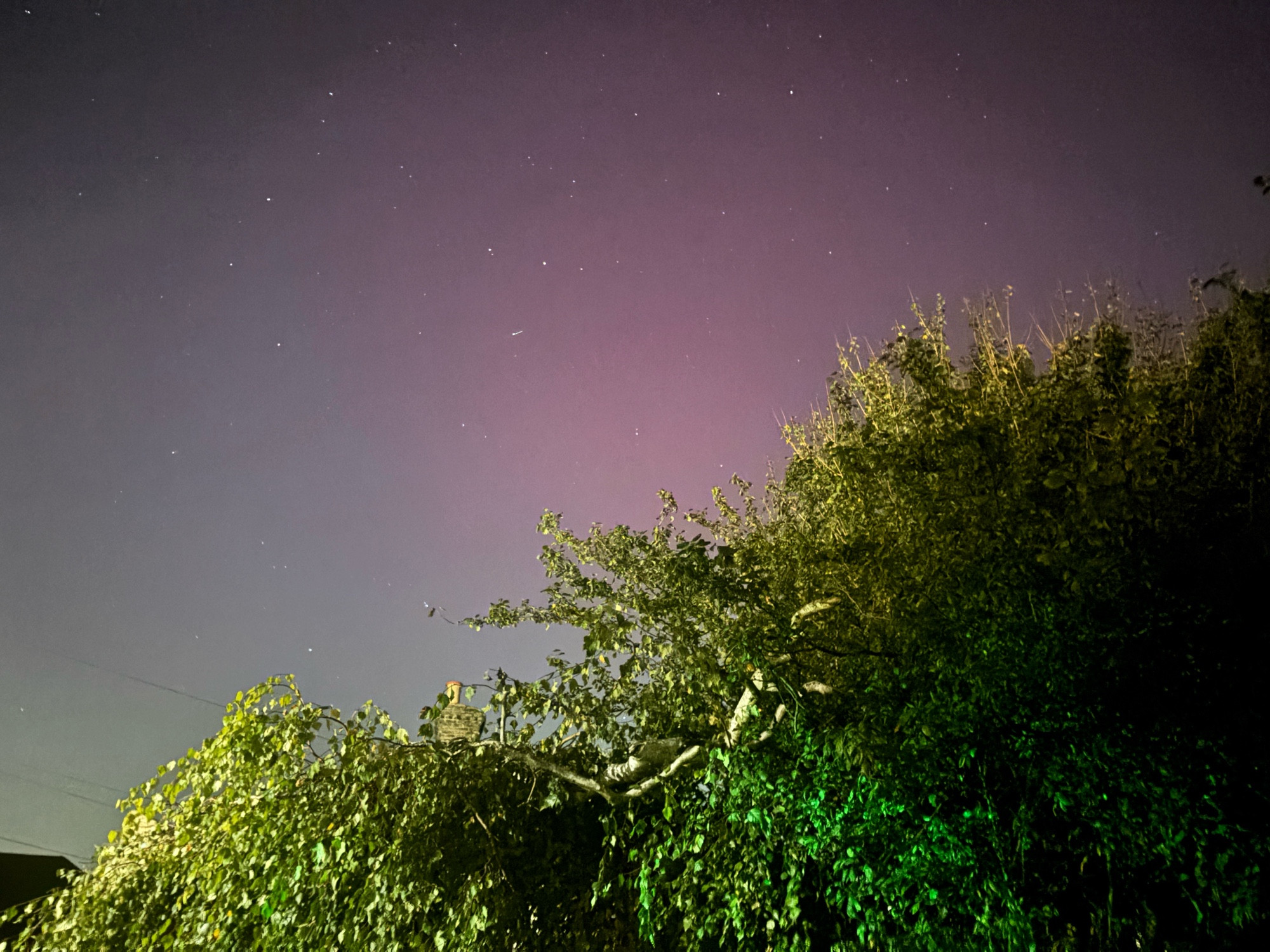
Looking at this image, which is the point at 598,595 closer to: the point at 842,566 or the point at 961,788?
the point at 842,566

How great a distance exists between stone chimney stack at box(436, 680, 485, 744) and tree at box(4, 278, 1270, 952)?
0.15 m

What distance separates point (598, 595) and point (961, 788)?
4.66 meters

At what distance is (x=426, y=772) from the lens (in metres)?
5.13

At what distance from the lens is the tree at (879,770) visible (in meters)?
4.56

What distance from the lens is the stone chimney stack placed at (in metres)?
5.37

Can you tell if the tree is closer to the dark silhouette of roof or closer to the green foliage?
the green foliage

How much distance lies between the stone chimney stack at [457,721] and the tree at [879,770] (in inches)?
6.1

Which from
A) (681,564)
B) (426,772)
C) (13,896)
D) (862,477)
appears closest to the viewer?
(426,772)

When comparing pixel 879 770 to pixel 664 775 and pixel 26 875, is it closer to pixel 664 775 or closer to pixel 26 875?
pixel 664 775

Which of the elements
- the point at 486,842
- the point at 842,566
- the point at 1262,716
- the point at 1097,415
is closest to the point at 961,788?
the point at 1262,716

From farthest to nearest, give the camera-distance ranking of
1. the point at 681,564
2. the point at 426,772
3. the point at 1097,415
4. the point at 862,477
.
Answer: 1. the point at 862,477
2. the point at 681,564
3. the point at 1097,415
4. the point at 426,772

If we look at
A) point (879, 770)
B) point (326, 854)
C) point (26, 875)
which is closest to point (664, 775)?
point (879, 770)

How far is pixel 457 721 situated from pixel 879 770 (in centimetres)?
370

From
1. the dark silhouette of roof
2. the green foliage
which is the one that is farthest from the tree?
the dark silhouette of roof
